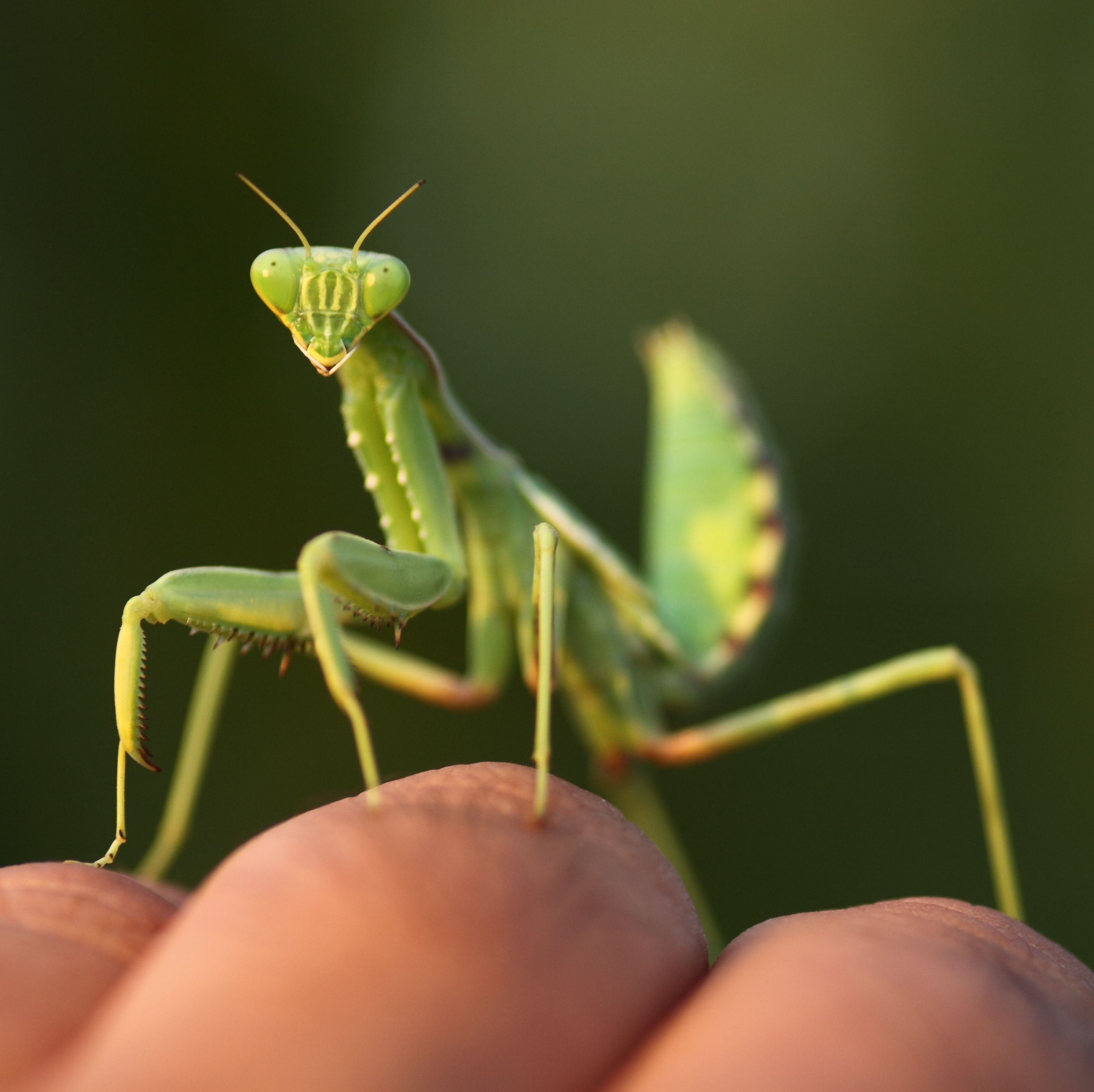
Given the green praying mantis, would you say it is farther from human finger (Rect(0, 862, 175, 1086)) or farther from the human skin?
human finger (Rect(0, 862, 175, 1086))

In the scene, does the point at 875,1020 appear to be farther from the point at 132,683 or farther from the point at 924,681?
the point at 924,681

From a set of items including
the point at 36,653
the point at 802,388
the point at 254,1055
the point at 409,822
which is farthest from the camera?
the point at 802,388

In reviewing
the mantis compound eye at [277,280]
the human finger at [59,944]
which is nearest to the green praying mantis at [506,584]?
the mantis compound eye at [277,280]

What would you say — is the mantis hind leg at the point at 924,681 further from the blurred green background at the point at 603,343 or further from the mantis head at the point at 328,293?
the blurred green background at the point at 603,343

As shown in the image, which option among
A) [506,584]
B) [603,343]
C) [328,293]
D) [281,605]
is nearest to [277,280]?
[328,293]

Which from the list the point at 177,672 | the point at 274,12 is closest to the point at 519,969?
the point at 177,672

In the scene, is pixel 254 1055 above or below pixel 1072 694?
above

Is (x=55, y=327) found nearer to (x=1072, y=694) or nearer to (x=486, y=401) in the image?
(x=486, y=401)
